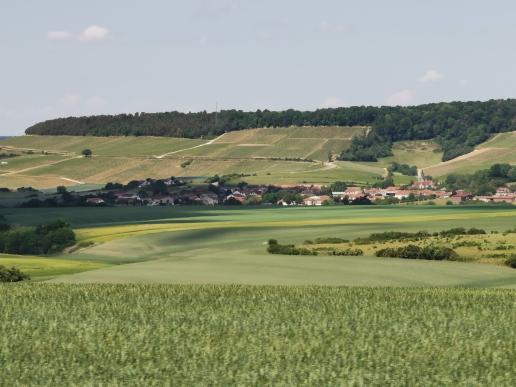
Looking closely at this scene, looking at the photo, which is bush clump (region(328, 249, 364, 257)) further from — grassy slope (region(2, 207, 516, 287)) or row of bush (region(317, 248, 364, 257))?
grassy slope (region(2, 207, 516, 287))

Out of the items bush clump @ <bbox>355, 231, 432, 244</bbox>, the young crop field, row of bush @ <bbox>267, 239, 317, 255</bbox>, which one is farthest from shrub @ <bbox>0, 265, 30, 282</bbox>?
bush clump @ <bbox>355, 231, 432, 244</bbox>

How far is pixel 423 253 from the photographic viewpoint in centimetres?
8631

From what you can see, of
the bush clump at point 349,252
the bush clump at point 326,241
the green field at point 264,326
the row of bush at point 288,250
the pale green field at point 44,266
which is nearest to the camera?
the green field at point 264,326

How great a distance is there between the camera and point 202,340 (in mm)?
39781

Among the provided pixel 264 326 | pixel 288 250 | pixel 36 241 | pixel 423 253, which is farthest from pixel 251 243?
pixel 264 326

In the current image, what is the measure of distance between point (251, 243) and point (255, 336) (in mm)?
69471

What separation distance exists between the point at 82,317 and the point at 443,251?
45538 mm

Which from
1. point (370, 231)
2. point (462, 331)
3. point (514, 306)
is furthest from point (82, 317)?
point (370, 231)

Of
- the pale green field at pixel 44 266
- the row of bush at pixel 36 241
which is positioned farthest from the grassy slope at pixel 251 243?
the pale green field at pixel 44 266

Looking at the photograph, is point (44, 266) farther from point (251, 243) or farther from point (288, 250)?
point (251, 243)

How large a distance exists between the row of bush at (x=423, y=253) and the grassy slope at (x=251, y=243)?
3032 mm

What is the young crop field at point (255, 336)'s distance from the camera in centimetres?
3384

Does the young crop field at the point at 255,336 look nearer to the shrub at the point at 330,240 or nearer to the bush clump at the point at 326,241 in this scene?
the bush clump at the point at 326,241

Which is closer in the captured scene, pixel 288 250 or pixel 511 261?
pixel 511 261
